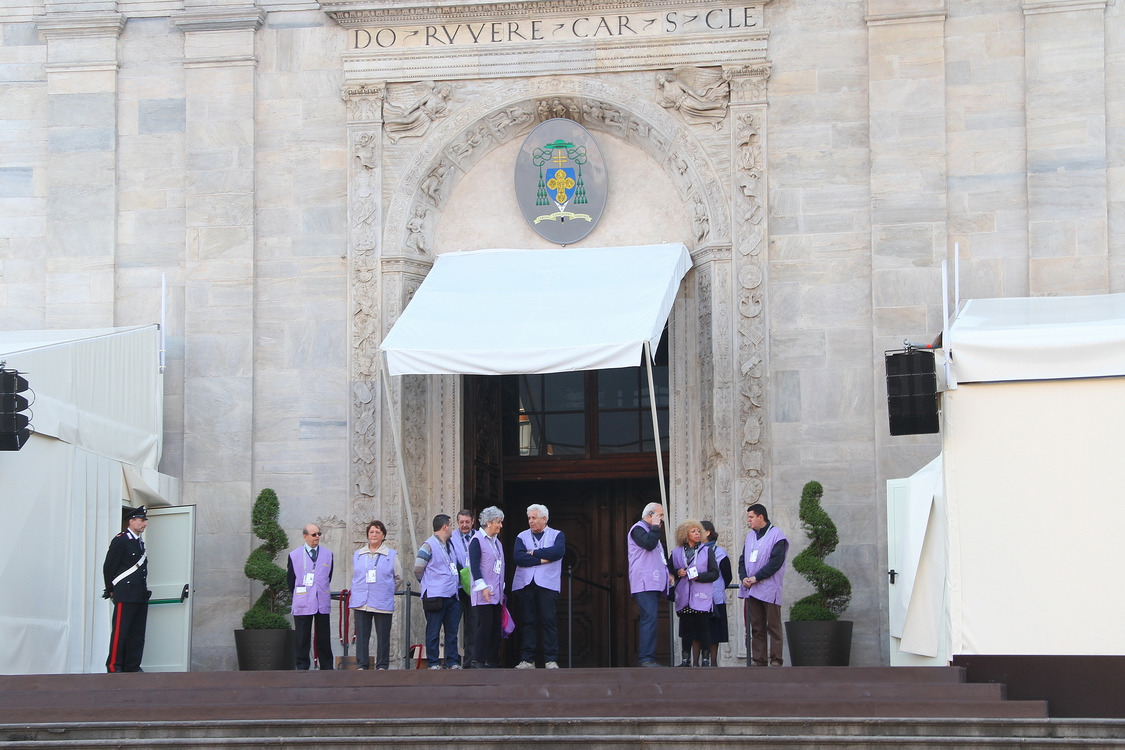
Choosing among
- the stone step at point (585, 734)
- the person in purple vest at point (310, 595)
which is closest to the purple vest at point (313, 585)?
the person in purple vest at point (310, 595)

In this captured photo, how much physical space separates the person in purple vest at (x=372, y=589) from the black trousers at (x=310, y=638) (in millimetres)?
651

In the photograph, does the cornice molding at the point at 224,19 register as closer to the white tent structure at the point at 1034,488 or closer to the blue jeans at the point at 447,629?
the blue jeans at the point at 447,629

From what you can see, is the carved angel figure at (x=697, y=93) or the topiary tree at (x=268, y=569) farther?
the carved angel figure at (x=697, y=93)

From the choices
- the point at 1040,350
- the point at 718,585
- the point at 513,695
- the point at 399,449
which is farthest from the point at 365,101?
the point at 1040,350

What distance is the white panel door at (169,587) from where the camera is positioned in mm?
15727

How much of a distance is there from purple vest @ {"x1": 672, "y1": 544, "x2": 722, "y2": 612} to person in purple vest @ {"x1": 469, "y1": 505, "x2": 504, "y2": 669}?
157cm

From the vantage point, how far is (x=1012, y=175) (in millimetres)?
16125

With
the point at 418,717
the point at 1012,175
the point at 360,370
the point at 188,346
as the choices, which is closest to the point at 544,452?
the point at 360,370

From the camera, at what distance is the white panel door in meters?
15.7

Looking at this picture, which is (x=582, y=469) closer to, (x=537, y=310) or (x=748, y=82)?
(x=537, y=310)

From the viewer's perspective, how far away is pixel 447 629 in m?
13.8

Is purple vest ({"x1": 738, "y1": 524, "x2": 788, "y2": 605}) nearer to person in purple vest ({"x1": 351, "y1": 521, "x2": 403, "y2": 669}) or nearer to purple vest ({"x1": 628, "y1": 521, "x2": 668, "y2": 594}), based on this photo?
purple vest ({"x1": 628, "y1": 521, "x2": 668, "y2": 594})

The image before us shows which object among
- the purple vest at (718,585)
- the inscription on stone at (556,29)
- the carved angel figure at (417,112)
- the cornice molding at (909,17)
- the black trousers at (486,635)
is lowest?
the black trousers at (486,635)

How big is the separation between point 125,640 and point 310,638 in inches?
67.5
